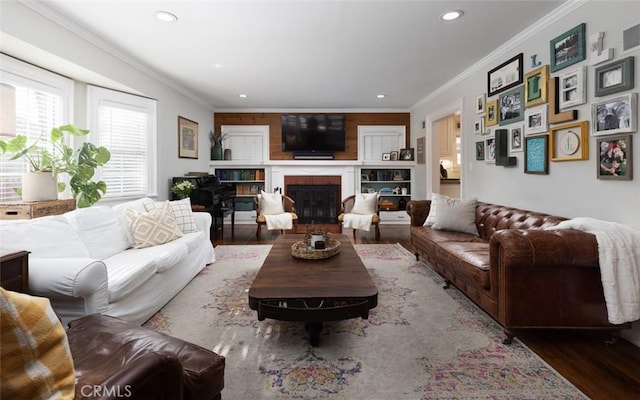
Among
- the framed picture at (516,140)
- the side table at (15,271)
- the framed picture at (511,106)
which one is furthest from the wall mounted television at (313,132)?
the side table at (15,271)

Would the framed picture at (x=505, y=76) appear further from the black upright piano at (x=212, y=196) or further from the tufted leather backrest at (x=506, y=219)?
the black upright piano at (x=212, y=196)

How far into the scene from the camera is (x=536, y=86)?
3092mm

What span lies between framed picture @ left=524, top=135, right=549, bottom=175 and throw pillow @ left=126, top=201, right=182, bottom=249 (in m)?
3.62

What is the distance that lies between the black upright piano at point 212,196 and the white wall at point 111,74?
366mm

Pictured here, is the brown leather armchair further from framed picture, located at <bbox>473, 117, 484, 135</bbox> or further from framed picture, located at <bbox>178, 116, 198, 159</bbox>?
framed picture, located at <bbox>473, 117, 484, 135</bbox>

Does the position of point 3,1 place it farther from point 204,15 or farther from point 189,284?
point 189,284

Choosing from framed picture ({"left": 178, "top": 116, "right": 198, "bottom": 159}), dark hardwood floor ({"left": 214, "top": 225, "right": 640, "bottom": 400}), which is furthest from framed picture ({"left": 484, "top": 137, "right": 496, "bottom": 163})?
framed picture ({"left": 178, "top": 116, "right": 198, "bottom": 159})

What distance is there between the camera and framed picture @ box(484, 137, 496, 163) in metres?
3.84

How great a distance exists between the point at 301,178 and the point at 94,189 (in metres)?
4.22

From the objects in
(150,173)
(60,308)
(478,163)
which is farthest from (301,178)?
(60,308)

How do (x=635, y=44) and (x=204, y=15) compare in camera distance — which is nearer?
(x=635, y=44)

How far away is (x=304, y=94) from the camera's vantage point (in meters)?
5.80

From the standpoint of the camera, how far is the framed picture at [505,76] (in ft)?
11.1
